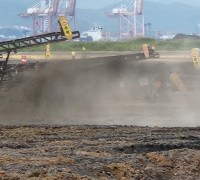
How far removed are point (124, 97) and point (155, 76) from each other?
242 cm

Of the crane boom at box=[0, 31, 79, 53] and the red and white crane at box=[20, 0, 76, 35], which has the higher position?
the red and white crane at box=[20, 0, 76, 35]

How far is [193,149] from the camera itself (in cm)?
1190

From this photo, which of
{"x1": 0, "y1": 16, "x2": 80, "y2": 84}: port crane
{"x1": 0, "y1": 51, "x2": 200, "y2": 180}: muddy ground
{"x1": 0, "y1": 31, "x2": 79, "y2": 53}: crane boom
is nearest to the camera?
{"x1": 0, "y1": 51, "x2": 200, "y2": 180}: muddy ground

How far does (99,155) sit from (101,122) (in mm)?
9649

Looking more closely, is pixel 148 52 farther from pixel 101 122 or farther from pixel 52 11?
pixel 52 11

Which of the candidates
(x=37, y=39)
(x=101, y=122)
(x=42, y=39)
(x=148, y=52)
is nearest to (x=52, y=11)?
(x=148, y=52)

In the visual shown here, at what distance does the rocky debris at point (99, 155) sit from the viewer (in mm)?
9422

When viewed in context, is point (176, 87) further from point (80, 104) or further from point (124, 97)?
point (80, 104)

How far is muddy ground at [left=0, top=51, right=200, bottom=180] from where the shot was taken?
32.7ft

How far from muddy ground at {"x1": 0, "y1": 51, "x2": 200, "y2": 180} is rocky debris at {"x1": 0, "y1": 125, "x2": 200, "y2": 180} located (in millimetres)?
16

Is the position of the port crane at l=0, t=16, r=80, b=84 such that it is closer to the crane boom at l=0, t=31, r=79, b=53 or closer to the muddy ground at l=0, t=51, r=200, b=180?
the crane boom at l=0, t=31, r=79, b=53

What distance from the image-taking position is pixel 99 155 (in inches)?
432

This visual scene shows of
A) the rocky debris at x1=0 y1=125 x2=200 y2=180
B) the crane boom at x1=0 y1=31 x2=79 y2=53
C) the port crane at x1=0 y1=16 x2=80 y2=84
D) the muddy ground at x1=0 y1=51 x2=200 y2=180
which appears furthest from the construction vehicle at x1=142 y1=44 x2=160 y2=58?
the rocky debris at x1=0 y1=125 x2=200 y2=180

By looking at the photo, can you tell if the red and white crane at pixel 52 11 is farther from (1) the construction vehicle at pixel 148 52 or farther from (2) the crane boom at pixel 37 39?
(2) the crane boom at pixel 37 39
